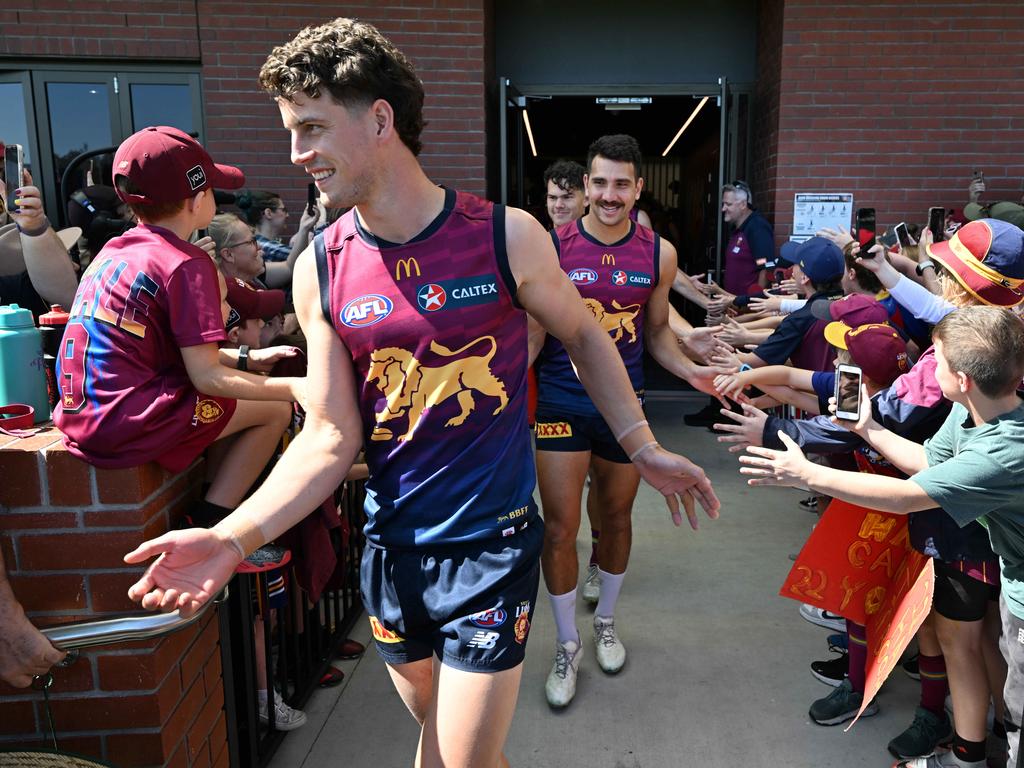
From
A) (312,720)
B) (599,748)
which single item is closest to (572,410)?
(599,748)

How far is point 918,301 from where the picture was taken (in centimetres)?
362

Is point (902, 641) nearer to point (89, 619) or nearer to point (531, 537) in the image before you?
point (531, 537)

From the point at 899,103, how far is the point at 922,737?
646cm

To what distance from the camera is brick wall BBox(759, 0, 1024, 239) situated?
7.59m

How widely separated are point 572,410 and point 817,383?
987 mm

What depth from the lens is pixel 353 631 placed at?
3.97 metres

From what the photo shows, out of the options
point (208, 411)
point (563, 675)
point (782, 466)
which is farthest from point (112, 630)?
point (563, 675)

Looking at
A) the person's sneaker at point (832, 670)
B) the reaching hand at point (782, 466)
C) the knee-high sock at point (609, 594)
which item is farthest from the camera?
the knee-high sock at point (609, 594)

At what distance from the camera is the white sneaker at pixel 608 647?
3568 mm

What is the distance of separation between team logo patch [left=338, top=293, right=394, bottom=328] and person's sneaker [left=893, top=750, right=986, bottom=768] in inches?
93.8

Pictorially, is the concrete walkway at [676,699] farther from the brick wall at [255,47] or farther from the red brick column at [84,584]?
the brick wall at [255,47]

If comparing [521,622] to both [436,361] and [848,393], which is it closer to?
[436,361]

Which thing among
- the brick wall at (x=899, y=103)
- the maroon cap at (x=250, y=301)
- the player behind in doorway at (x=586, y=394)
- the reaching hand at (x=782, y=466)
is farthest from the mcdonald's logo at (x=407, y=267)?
the brick wall at (x=899, y=103)

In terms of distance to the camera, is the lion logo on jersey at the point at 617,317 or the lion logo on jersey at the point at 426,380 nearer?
the lion logo on jersey at the point at 426,380
